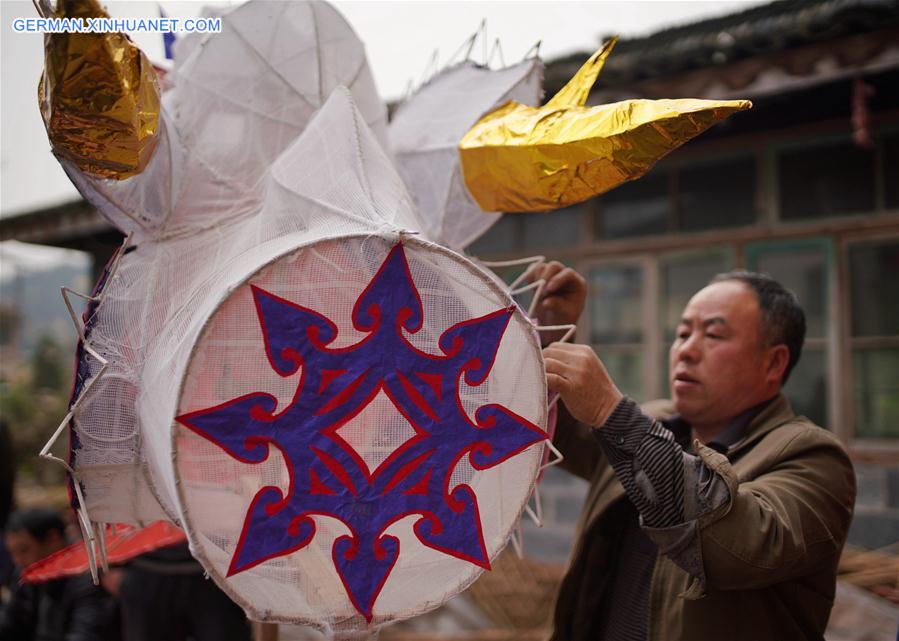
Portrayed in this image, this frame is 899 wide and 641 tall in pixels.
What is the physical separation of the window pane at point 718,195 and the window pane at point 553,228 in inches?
24.1

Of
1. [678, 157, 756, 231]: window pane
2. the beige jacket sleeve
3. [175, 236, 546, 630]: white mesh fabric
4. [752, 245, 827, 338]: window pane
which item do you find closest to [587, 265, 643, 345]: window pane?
[678, 157, 756, 231]: window pane

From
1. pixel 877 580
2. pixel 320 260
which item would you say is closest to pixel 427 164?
pixel 320 260

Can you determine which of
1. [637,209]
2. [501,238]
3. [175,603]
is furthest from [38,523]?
[637,209]

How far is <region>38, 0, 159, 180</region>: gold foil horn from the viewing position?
89cm

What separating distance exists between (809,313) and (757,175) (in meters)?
0.73

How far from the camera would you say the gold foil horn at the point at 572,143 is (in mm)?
1023

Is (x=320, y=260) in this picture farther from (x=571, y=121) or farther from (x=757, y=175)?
(x=757, y=175)

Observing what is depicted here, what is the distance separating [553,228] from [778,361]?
2.97 meters

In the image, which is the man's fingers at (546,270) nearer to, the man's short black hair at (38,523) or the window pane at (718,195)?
the window pane at (718,195)

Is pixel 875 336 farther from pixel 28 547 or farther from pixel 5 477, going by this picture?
pixel 5 477

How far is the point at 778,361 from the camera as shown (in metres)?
1.69

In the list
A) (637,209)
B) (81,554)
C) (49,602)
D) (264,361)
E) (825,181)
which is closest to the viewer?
(264,361)

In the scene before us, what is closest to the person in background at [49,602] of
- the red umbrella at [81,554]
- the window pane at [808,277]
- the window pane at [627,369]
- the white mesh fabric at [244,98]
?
the red umbrella at [81,554]

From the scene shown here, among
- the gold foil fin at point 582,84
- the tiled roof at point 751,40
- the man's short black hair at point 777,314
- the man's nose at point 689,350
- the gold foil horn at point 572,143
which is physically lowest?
the man's nose at point 689,350
